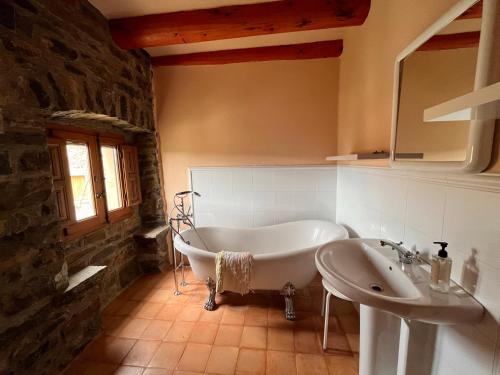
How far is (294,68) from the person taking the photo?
244 centimetres

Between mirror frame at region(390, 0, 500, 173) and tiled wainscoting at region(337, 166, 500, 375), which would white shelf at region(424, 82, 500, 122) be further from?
tiled wainscoting at region(337, 166, 500, 375)

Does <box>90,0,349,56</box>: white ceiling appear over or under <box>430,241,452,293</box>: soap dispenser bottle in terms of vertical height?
over

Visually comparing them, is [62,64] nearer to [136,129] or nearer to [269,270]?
[136,129]

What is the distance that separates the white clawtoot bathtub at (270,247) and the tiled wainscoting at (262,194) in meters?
0.21

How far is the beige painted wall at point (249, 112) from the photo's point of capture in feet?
8.04

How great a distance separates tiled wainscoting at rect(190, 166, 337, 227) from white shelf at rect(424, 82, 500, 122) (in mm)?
1856

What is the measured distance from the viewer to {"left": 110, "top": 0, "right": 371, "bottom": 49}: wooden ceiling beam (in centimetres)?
165

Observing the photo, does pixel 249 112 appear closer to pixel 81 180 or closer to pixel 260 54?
pixel 260 54

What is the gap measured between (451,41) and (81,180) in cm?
263

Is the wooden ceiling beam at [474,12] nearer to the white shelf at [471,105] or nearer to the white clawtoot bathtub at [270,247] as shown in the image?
the white shelf at [471,105]

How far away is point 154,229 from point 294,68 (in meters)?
2.54

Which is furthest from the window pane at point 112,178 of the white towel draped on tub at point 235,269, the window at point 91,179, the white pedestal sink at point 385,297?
the white pedestal sink at point 385,297

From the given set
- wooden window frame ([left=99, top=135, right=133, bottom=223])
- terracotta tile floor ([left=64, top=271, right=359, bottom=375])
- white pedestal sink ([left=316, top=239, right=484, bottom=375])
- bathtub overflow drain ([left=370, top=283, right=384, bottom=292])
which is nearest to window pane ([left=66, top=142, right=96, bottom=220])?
wooden window frame ([left=99, top=135, right=133, bottom=223])

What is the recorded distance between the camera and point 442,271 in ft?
2.59
